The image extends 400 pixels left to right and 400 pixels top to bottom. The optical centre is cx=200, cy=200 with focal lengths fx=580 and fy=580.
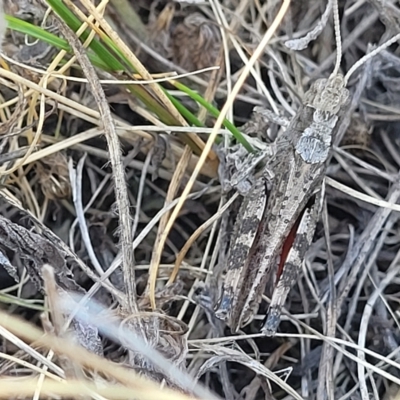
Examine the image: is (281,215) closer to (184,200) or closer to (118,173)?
(184,200)

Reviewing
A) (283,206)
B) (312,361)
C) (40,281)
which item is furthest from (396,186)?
(40,281)

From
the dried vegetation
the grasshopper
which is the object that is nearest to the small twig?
A: the dried vegetation

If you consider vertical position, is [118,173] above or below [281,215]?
above

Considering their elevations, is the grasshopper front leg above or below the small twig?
below

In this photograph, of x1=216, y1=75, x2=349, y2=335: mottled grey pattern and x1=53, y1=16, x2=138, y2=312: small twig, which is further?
x1=216, y1=75, x2=349, y2=335: mottled grey pattern

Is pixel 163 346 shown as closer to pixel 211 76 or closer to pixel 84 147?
pixel 84 147

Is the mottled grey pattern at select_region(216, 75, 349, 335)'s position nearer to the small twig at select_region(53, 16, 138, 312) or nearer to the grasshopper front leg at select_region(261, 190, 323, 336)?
the grasshopper front leg at select_region(261, 190, 323, 336)

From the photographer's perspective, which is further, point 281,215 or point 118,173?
point 281,215

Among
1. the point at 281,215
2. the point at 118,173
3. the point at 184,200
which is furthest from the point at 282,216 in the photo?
the point at 118,173
